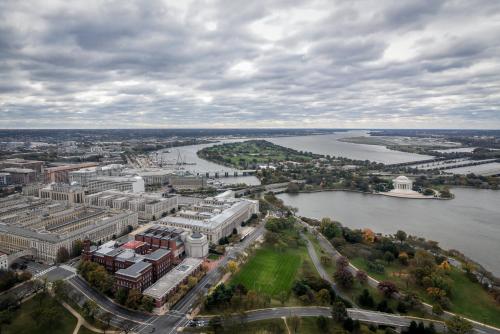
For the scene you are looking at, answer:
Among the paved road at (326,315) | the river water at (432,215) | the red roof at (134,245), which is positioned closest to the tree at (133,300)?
the paved road at (326,315)

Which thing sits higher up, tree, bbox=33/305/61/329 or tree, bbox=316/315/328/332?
tree, bbox=33/305/61/329

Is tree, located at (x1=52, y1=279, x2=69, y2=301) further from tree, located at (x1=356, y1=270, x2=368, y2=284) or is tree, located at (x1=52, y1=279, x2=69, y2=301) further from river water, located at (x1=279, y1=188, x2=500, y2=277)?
river water, located at (x1=279, y1=188, x2=500, y2=277)

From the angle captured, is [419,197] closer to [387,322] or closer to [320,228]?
[320,228]

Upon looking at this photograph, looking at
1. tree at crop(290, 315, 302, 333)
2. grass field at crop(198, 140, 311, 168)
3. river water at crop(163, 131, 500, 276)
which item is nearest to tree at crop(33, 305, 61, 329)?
→ tree at crop(290, 315, 302, 333)

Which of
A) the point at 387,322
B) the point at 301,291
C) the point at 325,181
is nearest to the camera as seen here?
the point at 387,322

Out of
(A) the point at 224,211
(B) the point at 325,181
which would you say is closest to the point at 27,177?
(A) the point at 224,211

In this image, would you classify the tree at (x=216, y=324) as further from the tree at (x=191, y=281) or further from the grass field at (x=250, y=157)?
the grass field at (x=250, y=157)
